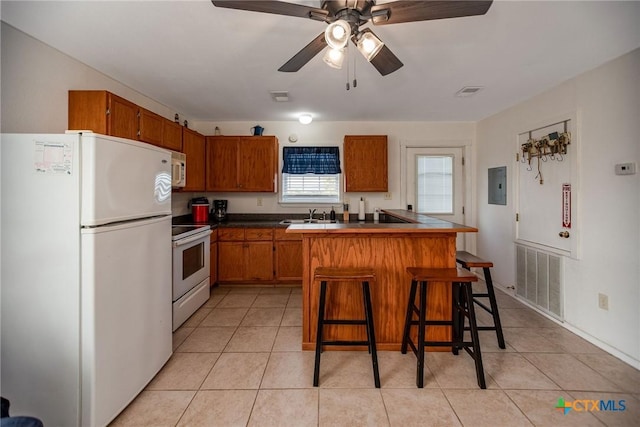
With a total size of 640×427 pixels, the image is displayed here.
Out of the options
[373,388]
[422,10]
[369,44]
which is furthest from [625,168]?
[373,388]

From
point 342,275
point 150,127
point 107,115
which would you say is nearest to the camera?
point 342,275

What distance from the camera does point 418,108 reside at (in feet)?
11.7

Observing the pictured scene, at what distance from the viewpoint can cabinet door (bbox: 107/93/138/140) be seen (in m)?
2.27

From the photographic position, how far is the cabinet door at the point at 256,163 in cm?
395

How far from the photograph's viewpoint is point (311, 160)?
4.21 metres

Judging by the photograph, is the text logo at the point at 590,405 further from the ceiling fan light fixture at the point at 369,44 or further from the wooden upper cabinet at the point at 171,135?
the wooden upper cabinet at the point at 171,135

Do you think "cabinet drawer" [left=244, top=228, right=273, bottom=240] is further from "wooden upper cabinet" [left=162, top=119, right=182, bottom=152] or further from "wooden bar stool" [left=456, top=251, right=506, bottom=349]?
"wooden bar stool" [left=456, top=251, right=506, bottom=349]

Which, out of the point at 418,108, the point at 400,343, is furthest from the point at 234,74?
the point at 400,343

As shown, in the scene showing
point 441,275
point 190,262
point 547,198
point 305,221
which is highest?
point 547,198

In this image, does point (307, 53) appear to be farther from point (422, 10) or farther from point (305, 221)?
point (305, 221)

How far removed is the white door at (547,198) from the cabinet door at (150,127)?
400 cm

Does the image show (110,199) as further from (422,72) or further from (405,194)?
(405,194)

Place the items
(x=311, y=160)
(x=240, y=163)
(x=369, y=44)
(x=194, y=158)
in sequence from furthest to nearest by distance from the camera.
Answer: (x=311, y=160), (x=240, y=163), (x=194, y=158), (x=369, y=44)

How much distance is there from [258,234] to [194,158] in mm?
1301
